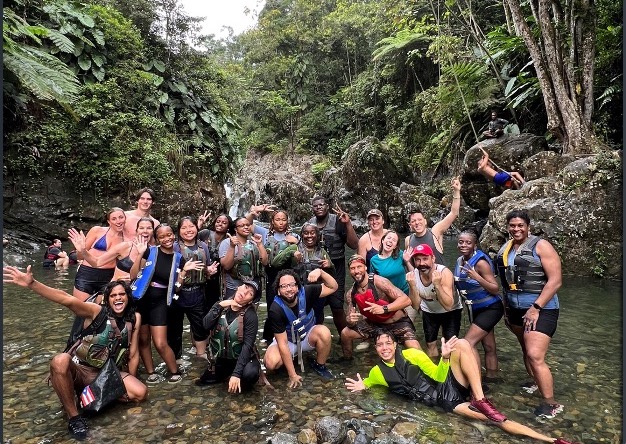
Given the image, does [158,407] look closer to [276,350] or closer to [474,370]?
[276,350]

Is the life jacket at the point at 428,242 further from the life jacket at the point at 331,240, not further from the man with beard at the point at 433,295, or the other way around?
the life jacket at the point at 331,240

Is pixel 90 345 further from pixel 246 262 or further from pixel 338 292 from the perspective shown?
pixel 338 292

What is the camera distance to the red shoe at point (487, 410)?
379cm

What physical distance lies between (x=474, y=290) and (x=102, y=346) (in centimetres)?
409

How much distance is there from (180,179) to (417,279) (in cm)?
1330

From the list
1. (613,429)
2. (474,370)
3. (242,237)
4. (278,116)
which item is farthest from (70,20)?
(278,116)

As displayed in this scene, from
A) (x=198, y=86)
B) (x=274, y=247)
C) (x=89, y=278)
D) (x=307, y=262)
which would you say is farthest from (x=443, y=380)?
(x=198, y=86)

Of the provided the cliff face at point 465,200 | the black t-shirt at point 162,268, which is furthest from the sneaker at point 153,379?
the cliff face at point 465,200

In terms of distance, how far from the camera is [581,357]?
5484 mm

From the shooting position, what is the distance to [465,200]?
1548 cm

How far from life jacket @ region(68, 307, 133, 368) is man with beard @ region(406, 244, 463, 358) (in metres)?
3.27

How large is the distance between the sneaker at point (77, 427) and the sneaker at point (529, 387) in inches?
181

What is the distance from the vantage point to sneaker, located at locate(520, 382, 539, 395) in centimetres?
454

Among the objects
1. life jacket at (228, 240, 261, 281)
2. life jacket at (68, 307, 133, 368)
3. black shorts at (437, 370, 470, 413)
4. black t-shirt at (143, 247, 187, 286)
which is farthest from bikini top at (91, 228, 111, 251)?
black shorts at (437, 370, 470, 413)
